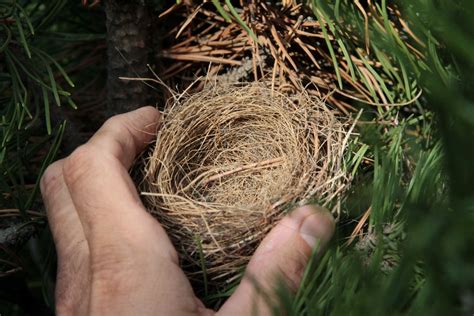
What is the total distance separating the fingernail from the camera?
2.68 feet

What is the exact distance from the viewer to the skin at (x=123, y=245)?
30.9 inches

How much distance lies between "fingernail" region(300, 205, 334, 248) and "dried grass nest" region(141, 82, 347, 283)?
0.20ft

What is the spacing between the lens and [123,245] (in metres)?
0.82

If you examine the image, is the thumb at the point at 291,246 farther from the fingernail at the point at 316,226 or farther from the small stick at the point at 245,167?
the small stick at the point at 245,167

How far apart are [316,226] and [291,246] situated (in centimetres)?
4

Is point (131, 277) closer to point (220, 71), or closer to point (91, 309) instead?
point (91, 309)

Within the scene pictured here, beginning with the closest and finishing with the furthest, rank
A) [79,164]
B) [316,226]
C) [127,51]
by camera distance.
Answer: [316,226]
[79,164]
[127,51]

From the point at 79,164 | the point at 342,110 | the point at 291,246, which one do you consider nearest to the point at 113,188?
the point at 79,164

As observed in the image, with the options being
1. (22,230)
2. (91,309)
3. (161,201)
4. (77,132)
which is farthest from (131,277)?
(77,132)

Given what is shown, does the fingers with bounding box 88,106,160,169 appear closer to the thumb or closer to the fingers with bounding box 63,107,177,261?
the fingers with bounding box 63,107,177,261

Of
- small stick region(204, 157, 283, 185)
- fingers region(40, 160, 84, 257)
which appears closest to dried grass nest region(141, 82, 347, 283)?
small stick region(204, 157, 283, 185)

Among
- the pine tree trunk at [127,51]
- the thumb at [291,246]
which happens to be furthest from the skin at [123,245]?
the pine tree trunk at [127,51]

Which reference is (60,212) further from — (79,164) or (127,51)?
(127,51)

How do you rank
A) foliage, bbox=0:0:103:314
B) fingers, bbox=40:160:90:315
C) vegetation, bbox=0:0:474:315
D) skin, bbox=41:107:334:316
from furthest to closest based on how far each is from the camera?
foliage, bbox=0:0:103:314 < fingers, bbox=40:160:90:315 < skin, bbox=41:107:334:316 < vegetation, bbox=0:0:474:315
